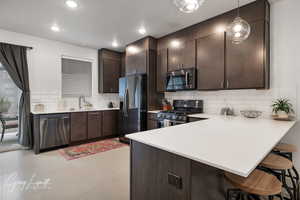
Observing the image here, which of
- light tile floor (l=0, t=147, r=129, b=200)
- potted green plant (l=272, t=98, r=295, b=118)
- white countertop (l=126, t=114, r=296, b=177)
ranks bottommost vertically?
light tile floor (l=0, t=147, r=129, b=200)

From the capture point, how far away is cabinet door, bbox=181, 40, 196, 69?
11.0ft

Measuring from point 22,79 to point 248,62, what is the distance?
188 inches

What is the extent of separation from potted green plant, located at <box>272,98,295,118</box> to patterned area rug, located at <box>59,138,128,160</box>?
331cm

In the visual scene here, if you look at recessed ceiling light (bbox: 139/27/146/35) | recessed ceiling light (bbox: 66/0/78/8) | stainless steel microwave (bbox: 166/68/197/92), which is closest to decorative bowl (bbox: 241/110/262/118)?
stainless steel microwave (bbox: 166/68/197/92)

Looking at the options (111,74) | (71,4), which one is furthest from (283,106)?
(111,74)

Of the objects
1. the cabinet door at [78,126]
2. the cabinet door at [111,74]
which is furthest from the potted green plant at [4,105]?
the cabinet door at [111,74]

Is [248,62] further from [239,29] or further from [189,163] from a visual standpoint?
Result: [189,163]

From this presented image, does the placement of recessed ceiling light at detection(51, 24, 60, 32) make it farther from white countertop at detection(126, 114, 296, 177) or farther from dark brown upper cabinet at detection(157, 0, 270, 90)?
white countertop at detection(126, 114, 296, 177)

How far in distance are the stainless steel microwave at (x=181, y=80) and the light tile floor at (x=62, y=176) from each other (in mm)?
1890

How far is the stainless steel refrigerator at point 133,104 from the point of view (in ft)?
13.0

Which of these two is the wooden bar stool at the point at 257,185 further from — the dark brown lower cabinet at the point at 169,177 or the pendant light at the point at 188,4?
the pendant light at the point at 188,4

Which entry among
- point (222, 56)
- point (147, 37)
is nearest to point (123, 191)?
point (222, 56)

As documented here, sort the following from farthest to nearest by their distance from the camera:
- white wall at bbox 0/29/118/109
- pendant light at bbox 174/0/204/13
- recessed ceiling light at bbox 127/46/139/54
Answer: recessed ceiling light at bbox 127/46/139/54, white wall at bbox 0/29/118/109, pendant light at bbox 174/0/204/13

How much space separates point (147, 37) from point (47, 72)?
9.19 ft
